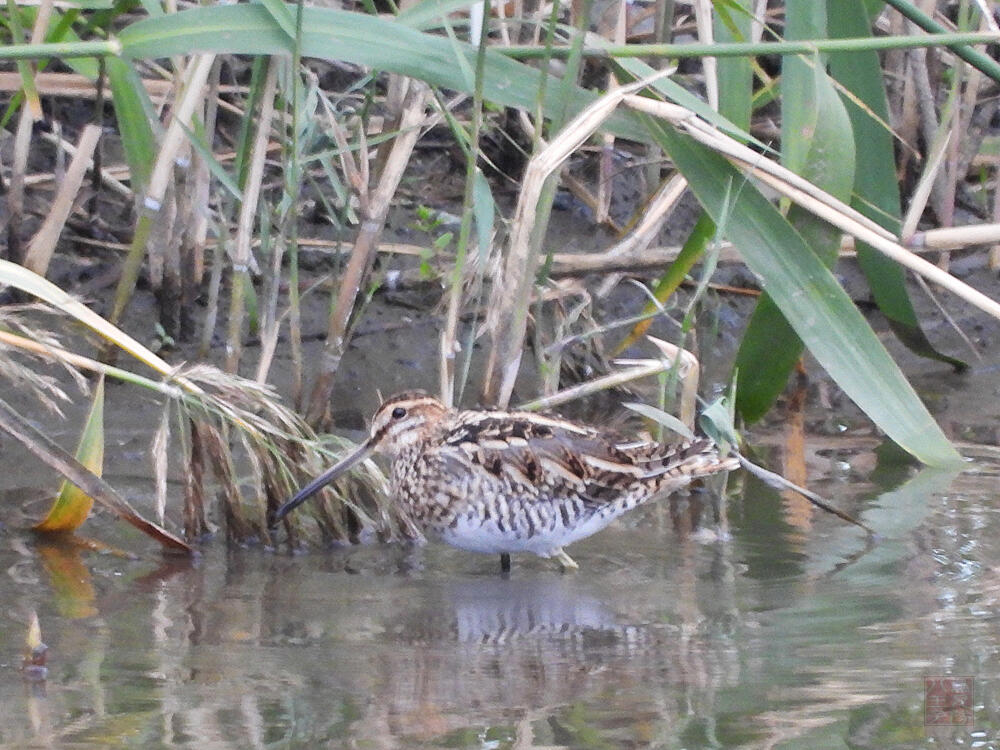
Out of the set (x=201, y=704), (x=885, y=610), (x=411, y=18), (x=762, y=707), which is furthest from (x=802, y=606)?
(x=411, y=18)

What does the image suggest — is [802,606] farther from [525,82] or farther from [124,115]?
[124,115]

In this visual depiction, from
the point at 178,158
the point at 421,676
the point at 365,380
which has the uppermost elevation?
the point at 178,158

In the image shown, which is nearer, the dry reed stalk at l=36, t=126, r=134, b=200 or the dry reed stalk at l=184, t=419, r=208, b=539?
the dry reed stalk at l=184, t=419, r=208, b=539

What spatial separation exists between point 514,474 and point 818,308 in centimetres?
104

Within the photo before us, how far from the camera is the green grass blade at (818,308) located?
466 cm

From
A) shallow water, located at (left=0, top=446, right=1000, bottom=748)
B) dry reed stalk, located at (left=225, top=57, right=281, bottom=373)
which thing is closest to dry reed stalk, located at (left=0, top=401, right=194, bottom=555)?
shallow water, located at (left=0, top=446, right=1000, bottom=748)

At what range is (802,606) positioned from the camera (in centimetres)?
392

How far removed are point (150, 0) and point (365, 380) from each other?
177 centimetres

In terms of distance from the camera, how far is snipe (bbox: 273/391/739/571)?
4.34 m

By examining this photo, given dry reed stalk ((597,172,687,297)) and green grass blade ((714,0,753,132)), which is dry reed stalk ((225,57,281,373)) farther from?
dry reed stalk ((597,172,687,297))

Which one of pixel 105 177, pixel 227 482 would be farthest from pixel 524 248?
pixel 105 177

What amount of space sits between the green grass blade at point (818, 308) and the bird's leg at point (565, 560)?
926 millimetres

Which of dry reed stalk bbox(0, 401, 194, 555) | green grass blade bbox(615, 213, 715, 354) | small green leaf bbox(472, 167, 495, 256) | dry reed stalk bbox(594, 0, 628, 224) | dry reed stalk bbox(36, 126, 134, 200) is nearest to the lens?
dry reed stalk bbox(0, 401, 194, 555)

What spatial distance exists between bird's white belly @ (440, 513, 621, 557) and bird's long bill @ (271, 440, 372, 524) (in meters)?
0.33
